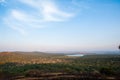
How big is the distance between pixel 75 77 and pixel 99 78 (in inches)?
118

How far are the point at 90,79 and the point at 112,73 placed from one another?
5939mm

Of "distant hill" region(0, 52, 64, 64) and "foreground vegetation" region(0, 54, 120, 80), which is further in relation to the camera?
"distant hill" region(0, 52, 64, 64)

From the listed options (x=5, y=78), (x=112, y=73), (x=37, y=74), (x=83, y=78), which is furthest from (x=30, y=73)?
(x=112, y=73)

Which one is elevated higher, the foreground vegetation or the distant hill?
the distant hill

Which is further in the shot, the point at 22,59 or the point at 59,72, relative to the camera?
the point at 22,59

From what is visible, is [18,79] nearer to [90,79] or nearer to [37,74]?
[37,74]

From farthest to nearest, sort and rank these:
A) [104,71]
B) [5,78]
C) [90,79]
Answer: [104,71] → [5,78] → [90,79]

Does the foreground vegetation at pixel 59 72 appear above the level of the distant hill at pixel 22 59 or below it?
below

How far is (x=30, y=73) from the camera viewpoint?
25.4 meters

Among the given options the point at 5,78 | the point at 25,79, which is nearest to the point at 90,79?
the point at 25,79

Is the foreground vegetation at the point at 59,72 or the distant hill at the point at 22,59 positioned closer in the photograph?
the foreground vegetation at the point at 59,72

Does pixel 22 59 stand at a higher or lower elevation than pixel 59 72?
higher

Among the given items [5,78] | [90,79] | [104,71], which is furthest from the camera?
[104,71]

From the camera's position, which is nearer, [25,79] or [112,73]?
[25,79]
